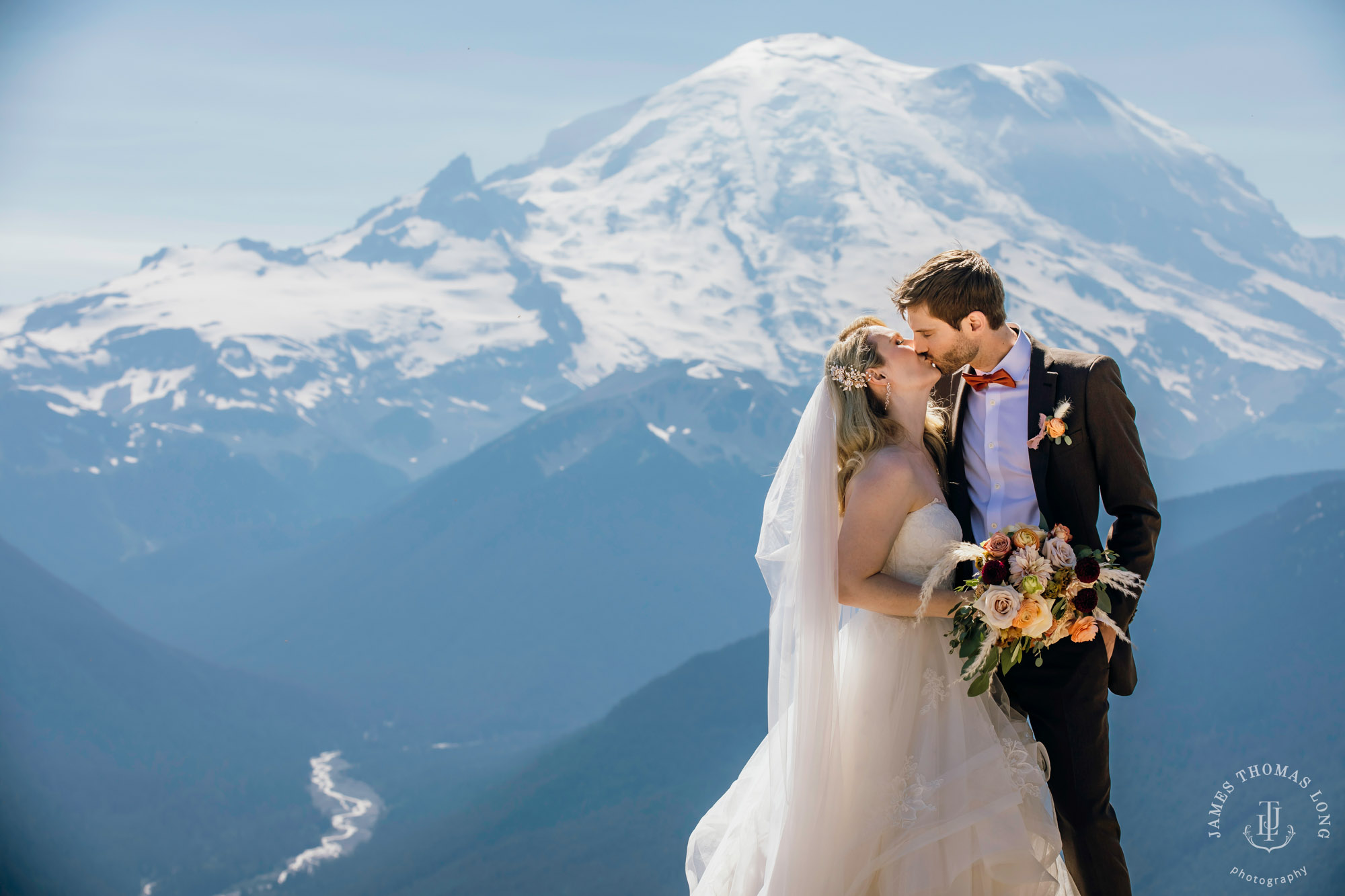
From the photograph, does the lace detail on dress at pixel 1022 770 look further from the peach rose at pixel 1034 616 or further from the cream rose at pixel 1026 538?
the cream rose at pixel 1026 538

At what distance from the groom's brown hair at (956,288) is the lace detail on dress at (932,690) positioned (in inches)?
50.4

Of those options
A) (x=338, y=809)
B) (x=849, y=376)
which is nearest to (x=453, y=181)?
(x=338, y=809)

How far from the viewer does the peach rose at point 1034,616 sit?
2.68m

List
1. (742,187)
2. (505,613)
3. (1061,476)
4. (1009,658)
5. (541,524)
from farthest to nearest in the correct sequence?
(742,187) < (541,524) < (505,613) < (1061,476) < (1009,658)

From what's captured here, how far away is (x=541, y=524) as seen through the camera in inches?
3866

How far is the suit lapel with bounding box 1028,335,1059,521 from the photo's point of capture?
3049 mm

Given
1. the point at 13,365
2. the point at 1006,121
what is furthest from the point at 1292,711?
the point at 13,365

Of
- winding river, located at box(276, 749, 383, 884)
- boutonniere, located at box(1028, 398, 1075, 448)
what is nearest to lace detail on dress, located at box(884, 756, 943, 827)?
boutonniere, located at box(1028, 398, 1075, 448)

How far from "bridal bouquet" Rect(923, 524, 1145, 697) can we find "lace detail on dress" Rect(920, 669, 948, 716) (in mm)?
282

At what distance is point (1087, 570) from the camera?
268 centimetres

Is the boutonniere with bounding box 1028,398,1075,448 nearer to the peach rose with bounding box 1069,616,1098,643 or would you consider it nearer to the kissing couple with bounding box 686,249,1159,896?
the kissing couple with bounding box 686,249,1159,896

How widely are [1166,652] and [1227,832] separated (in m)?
15.8

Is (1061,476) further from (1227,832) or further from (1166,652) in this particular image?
(1166,652)

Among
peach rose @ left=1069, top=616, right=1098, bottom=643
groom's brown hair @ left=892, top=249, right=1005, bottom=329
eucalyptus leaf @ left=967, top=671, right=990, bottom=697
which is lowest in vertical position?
eucalyptus leaf @ left=967, top=671, right=990, bottom=697
